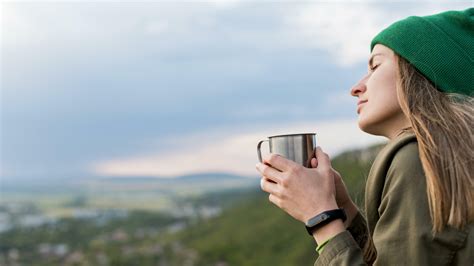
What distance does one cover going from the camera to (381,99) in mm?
2373

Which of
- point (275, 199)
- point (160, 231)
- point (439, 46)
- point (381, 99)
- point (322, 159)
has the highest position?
point (439, 46)

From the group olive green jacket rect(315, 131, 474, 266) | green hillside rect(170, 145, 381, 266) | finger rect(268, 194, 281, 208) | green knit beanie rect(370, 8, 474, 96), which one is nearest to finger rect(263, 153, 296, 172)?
finger rect(268, 194, 281, 208)

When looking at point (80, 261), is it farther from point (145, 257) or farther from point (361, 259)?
point (361, 259)

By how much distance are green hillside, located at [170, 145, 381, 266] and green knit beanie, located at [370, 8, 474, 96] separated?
45.0 m

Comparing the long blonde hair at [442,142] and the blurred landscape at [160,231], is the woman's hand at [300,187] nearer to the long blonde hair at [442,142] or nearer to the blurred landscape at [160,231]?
the long blonde hair at [442,142]

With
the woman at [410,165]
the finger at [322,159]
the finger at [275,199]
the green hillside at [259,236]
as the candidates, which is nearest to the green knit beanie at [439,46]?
the woman at [410,165]

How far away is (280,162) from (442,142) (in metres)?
0.54

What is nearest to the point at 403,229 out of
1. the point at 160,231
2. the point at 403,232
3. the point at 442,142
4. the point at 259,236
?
the point at 403,232

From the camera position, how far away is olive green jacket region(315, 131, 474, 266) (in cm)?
206

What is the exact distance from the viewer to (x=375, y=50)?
2.50 metres

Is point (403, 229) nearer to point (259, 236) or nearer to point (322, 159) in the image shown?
point (322, 159)

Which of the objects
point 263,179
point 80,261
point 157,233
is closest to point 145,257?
point 80,261

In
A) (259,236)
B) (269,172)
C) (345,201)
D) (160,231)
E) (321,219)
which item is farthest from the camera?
(160,231)

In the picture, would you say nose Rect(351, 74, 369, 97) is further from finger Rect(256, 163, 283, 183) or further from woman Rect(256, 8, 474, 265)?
finger Rect(256, 163, 283, 183)
